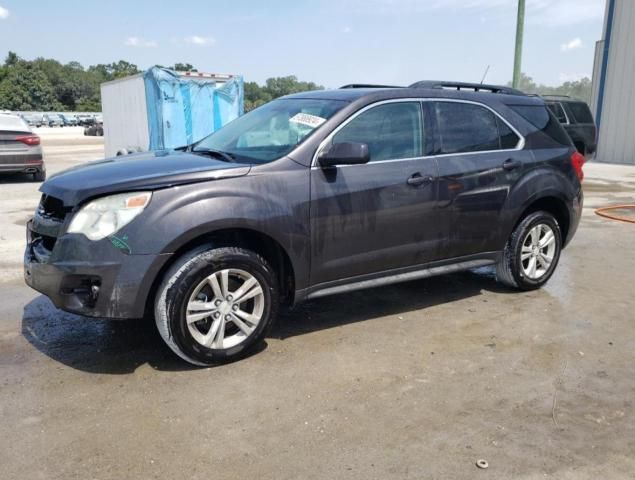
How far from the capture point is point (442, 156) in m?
4.42

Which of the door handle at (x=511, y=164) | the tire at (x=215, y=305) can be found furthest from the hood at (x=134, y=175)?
the door handle at (x=511, y=164)

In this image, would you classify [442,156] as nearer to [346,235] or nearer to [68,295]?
[346,235]

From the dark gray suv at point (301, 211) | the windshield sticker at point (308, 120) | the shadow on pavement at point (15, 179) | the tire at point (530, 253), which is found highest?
the windshield sticker at point (308, 120)

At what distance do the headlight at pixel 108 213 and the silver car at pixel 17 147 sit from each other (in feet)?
33.0

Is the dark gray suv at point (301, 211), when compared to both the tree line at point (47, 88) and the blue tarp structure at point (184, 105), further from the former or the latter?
the tree line at point (47, 88)

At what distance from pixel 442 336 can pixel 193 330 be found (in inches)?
72.0

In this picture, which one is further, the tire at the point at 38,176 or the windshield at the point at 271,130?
the tire at the point at 38,176

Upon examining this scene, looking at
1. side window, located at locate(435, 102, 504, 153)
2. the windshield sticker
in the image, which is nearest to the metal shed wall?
side window, located at locate(435, 102, 504, 153)

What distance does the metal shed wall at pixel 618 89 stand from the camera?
17875 mm

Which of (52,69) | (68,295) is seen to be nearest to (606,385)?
(68,295)

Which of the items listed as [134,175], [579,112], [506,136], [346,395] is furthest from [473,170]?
[579,112]

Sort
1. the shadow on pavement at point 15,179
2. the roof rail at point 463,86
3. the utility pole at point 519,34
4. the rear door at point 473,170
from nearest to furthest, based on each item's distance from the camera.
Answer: the rear door at point 473,170 → the roof rail at point 463,86 → the shadow on pavement at point 15,179 → the utility pole at point 519,34

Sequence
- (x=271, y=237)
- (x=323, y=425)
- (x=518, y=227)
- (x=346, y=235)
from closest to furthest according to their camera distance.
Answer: (x=323, y=425) < (x=271, y=237) < (x=346, y=235) < (x=518, y=227)

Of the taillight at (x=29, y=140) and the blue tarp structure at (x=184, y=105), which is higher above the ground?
the blue tarp structure at (x=184, y=105)
